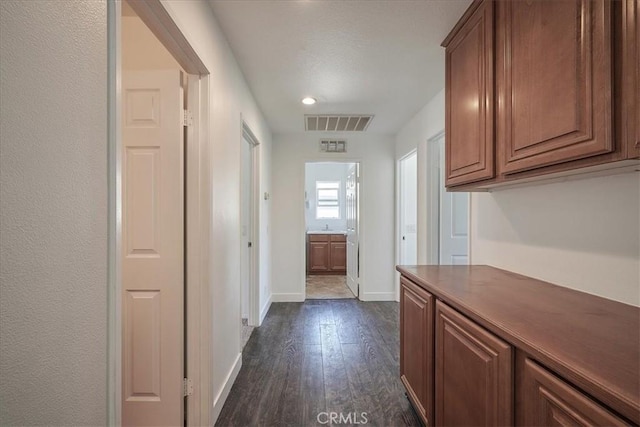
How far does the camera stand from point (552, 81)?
1112mm

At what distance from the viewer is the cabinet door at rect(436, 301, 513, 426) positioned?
945mm

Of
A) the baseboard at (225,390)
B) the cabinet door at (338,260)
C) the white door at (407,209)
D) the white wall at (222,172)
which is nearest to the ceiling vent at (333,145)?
the white door at (407,209)

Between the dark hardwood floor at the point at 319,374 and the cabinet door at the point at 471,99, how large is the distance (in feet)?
5.02

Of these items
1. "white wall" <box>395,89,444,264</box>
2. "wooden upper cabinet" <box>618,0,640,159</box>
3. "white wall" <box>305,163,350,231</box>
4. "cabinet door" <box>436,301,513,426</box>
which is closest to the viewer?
"wooden upper cabinet" <box>618,0,640,159</box>

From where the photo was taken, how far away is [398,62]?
2.31 meters

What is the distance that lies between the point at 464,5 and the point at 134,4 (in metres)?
1.65

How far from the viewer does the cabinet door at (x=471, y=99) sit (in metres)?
1.52

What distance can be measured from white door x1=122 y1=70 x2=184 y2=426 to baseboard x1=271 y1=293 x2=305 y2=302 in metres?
2.59

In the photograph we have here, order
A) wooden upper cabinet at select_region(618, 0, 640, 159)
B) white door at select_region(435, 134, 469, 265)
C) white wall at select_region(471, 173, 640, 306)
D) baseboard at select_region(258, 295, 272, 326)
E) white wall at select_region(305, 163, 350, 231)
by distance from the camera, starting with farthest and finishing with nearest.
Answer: white wall at select_region(305, 163, 350, 231) < baseboard at select_region(258, 295, 272, 326) < white door at select_region(435, 134, 469, 265) < white wall at select_region(471, 173, 640, 306) < wooden upper cabinet at select_region(618, 0, 640, 159)

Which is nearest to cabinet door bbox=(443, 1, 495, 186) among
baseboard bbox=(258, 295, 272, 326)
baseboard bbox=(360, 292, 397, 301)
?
baseboard bbox=(258, 295, 272, 326)

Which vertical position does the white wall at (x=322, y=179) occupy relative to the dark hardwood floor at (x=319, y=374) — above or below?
Result: above

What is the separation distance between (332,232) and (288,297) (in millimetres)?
2466

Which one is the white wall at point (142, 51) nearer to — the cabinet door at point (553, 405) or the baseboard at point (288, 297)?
the cabinet door at point (553, 405)

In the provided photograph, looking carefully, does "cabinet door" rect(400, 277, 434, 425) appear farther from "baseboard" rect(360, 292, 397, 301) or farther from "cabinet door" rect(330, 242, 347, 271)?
"cabinet door" rect(330, 242, 347, 271)
